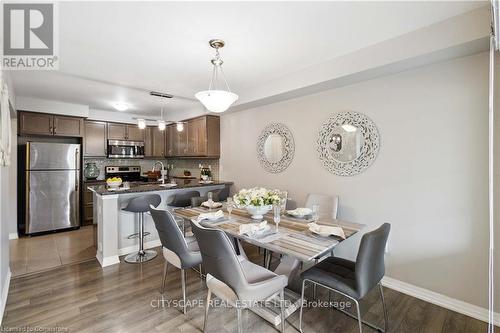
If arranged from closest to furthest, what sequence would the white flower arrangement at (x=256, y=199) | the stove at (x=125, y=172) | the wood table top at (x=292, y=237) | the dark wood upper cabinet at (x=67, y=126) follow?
the wood table top at (x=292, y=237) → the white flower arrangement at (x=256, y=199) → the dark wood upper cabinet at (x=67, y=126) → the stove at (x=125, y=172)

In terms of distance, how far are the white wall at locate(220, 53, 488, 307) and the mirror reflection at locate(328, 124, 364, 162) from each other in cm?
22

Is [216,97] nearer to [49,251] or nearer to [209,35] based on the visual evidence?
[209,35]

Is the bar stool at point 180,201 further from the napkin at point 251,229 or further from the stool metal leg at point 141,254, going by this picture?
the napkin at point 251,229

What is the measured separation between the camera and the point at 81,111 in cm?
470

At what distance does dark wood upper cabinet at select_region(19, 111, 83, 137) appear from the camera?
13.7ft

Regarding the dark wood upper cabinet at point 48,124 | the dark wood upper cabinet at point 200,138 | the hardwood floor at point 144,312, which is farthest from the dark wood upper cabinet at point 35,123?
the hardwood floor at point 144,312

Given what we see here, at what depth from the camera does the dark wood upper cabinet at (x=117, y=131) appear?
5.31 meters

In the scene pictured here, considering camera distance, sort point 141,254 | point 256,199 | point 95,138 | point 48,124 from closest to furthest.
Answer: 1. point 256,199
2. point 141,254
3. point 48,124
4. point 95,138

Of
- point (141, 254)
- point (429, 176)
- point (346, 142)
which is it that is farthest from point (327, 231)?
point (141, 254)

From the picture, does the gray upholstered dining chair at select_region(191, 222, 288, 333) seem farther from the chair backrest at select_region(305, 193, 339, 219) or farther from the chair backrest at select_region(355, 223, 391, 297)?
the chair backrest at select_region(305, 193, 339, 219)

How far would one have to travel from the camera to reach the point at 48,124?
4.40m

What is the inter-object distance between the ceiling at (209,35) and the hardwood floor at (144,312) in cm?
246

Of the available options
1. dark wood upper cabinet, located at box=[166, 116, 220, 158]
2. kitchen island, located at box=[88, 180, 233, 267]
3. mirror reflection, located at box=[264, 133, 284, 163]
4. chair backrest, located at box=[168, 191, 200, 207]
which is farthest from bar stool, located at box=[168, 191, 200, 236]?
mirror reflection, located at box=[264, 133, 284, 163]

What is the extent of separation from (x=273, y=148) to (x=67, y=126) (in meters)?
4.03
